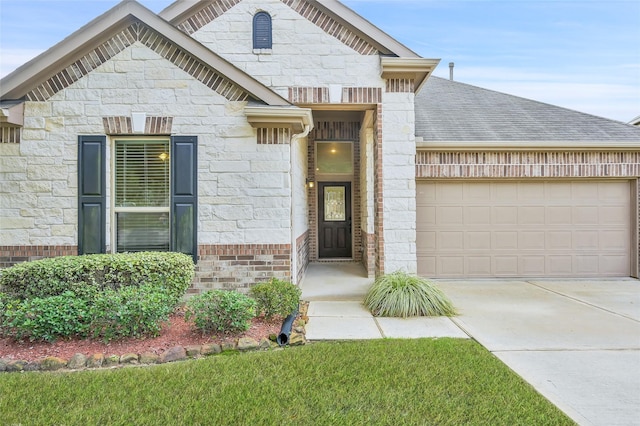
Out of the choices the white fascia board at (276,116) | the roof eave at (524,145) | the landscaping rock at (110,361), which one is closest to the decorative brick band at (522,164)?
the roof eave at (524,145)

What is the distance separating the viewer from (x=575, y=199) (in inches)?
325

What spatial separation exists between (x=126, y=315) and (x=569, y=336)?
528 cm

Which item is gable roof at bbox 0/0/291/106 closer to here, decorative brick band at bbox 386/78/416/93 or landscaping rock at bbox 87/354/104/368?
decorative brick band at bbox 386/78/416/93

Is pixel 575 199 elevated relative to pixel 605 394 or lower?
elevated

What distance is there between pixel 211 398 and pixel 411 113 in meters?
5.69

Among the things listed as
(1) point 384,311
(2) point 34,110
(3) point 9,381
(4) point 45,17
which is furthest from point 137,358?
(4) point 45,17

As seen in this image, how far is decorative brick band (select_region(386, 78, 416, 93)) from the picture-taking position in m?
6.70

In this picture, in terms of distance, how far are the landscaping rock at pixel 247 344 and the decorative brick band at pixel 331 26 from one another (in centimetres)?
534

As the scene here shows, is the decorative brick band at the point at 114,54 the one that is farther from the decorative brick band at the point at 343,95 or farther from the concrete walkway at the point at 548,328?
the concrete walkway at the point at 548,328

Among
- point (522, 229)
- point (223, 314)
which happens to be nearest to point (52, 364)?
point (223, 314)

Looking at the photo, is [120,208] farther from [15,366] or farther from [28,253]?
[15,366]

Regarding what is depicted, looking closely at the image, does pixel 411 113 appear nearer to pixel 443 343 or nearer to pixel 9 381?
pixel 443 343

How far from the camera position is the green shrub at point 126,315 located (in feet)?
13.0

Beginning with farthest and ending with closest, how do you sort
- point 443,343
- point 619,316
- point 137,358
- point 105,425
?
point 619,316 < point 443,343 < point 137,358 < point 105,425
